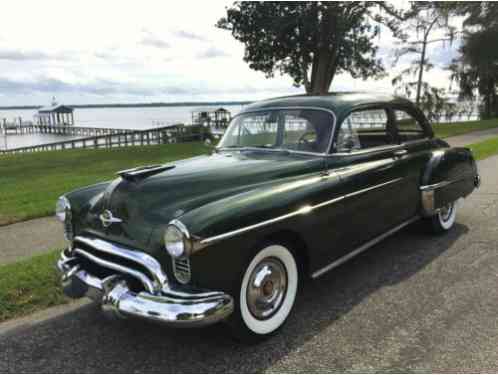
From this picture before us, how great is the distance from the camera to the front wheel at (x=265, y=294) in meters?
2.97

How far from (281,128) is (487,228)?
322 cm

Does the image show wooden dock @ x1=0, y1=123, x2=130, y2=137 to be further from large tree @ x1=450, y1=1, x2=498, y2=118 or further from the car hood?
the car hood

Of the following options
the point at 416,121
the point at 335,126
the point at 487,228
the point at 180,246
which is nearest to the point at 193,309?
the point at 180,246

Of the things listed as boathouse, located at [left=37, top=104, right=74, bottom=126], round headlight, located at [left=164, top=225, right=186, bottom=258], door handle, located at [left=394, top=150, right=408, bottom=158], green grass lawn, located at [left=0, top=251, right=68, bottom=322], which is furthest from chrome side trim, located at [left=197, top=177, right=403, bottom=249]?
boathouse, located at [left=37, top=104, right=74, bottom=126]

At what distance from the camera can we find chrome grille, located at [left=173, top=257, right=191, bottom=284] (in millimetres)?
2727

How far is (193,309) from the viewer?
2598 mm

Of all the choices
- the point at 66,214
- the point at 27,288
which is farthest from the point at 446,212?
the point at 27,288

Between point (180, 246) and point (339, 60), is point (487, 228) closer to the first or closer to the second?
point (180, 246)

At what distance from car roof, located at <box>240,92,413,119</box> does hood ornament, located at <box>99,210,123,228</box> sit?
2.11m

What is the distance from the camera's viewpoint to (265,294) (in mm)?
3172

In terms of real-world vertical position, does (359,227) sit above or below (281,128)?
below

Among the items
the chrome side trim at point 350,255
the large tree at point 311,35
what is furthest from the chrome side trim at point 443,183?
the large tree at point 311,35

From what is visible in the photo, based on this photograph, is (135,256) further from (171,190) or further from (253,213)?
(253,213)

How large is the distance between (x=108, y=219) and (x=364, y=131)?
2634 millimetres
